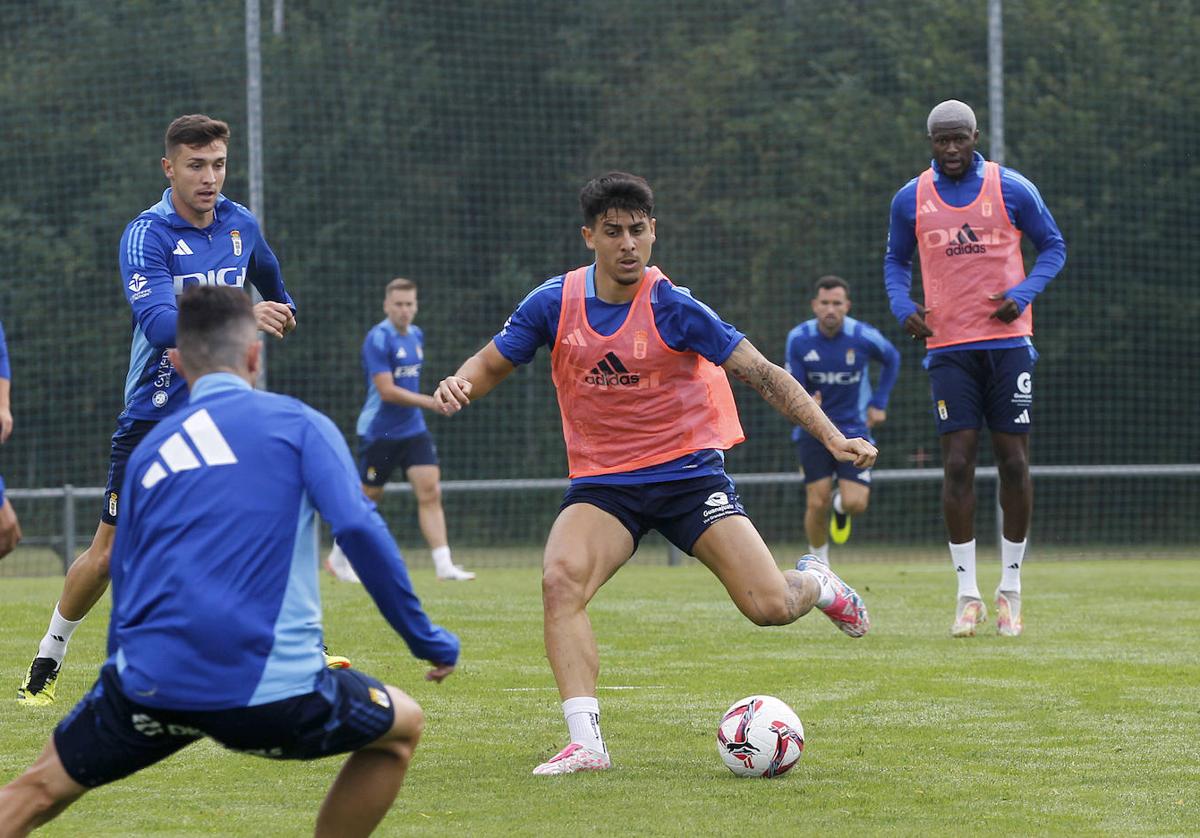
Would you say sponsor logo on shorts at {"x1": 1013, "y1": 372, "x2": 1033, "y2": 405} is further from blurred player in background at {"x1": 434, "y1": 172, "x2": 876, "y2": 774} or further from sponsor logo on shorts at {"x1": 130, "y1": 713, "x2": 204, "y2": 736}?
sponsor logo on shorts at {"x1": 130, "y1": 713, "x2": 204, "y2": 736}

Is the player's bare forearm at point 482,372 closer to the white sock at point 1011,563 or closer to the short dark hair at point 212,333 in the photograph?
the short dark hair at point 212,333

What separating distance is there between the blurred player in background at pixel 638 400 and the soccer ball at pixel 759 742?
59cm

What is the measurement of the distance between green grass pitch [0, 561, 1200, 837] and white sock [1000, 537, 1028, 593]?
28 cm

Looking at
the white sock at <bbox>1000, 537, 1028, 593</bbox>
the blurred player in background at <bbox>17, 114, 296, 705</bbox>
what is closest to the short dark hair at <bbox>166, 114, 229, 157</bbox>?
the blurred player in background at <bbox>17, 114, 296, 705</bbox>

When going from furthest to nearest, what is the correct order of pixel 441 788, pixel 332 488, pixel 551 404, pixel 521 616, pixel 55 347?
pixel 551 404 → pixel 55 347 → pixel 521 616 → pixel 441 788 → pixel 332 488

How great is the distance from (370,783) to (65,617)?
3394mm

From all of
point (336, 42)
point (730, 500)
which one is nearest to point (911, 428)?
point (336, 42)

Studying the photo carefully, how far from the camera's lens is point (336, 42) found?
2072 cm

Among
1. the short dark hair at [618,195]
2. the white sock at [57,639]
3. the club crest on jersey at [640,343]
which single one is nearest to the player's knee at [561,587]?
the club crest on jersey at [640,343]

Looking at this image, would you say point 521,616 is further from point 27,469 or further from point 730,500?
point 27,469

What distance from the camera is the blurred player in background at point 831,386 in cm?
1369

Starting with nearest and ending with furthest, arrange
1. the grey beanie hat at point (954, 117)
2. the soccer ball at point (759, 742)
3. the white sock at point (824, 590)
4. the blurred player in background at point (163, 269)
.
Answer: the soccer ball at point (759, 742) → the white sock at point (824, 590) → the blurred player in background at point (163, 269) → the grey beanie hat at point (954, 117)

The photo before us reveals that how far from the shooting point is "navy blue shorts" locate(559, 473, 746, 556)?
6078 millimetres

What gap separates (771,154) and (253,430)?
59.7 feet
